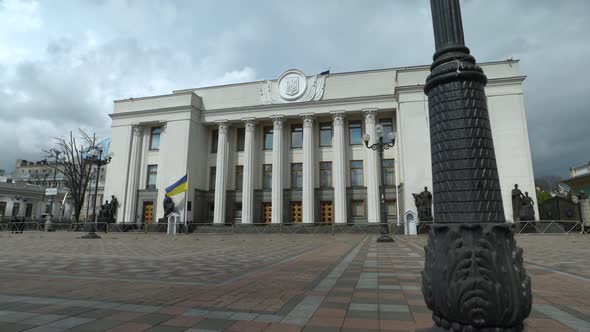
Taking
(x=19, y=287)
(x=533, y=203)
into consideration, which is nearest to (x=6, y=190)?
(x=19, y=287)

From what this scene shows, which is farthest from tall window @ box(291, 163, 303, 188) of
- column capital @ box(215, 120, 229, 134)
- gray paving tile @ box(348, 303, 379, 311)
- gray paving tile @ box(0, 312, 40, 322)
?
gray paving tile @ box(0, 312, 40, 322)

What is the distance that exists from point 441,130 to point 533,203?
28172 mm

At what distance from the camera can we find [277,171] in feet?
102

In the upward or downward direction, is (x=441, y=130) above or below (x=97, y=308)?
above

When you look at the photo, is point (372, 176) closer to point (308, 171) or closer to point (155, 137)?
point (308, 171)

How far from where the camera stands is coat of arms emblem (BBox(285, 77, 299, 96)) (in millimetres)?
32156

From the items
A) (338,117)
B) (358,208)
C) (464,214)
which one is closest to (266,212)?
(358,208)

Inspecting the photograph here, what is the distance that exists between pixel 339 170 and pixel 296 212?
6.13 metres

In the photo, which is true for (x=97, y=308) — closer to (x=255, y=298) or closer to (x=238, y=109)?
(x=255, y=298)

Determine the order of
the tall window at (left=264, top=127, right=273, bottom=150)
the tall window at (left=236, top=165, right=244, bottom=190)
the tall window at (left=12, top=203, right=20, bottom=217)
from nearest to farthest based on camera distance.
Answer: the tall window at (left=236, top=165, right=244, bottom=190), the tall window at (left=264, top=127, right=273, bottom=150), the tall window at (left=12, top=203, right=20, bottom=217)

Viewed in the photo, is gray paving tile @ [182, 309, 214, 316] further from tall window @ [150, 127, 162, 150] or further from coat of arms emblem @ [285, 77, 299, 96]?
tall window @ [150, 127, 162, 150]

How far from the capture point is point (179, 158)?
32.2 m

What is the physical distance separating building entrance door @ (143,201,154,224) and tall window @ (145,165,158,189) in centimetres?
184

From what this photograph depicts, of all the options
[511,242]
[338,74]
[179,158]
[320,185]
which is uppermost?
[338,74]
